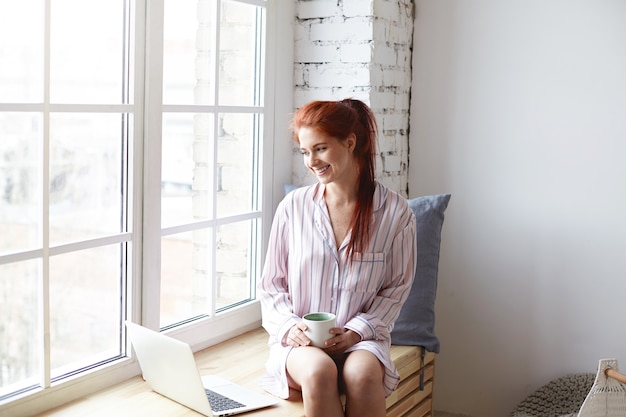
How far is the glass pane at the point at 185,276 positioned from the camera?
268 cm

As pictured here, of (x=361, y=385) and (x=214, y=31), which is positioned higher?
(x=214, y=31)

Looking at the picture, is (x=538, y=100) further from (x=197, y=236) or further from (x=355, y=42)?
(x=197, y=236)

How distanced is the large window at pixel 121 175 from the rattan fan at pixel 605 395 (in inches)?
49.4

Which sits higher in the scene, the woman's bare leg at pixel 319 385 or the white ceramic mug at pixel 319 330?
the white ceramic mug at pixel 319 330

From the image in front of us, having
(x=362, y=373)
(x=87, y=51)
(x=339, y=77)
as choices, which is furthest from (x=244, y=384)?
(x=339, y=77)

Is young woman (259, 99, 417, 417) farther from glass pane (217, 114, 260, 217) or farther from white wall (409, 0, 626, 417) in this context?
white wall (409, 0, 626, 417)

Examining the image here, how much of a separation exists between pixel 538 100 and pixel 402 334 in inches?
41.0

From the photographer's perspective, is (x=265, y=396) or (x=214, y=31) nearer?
(x=265, y=396)

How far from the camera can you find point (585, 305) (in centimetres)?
313

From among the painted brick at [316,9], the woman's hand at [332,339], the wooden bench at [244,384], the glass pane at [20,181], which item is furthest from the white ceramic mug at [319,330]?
the painted brick at [316,9]

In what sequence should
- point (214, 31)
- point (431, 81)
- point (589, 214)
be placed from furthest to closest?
1. point (431, 81)
2. point (589, 214)
3. point (214, 31)

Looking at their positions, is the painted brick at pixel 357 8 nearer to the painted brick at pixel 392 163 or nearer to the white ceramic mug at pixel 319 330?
the painted brick at pixel 392 163

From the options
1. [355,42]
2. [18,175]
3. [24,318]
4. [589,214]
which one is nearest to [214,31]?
[355,42]

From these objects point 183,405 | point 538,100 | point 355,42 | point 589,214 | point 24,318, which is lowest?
point 183,405
